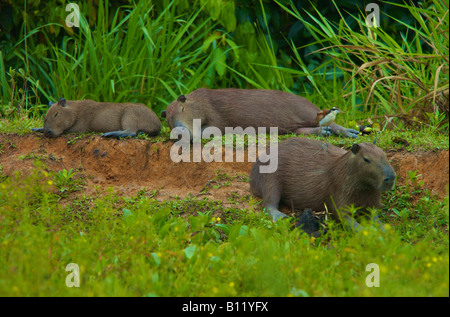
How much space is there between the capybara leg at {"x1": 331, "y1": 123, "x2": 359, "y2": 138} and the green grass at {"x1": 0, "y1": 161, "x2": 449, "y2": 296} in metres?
1.98

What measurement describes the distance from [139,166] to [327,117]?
200 centimetres

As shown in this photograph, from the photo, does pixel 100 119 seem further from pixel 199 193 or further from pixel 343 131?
pixel 343 131

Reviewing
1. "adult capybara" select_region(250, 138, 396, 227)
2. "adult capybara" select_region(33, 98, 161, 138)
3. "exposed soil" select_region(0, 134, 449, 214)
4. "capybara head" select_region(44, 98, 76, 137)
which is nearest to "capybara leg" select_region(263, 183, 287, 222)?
"adult capybara" select_region(250, 138, 396, 227)

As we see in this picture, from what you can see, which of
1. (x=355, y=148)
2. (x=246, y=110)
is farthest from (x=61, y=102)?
(x=355, y=148)

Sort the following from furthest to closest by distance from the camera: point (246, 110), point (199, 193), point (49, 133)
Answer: point (246, 110)
point (49, 133)
point (199, 193)

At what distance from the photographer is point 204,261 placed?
3.29 meters

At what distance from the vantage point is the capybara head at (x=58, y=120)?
599cm

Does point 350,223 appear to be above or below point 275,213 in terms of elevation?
above

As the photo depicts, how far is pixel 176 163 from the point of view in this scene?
18.4 feet
